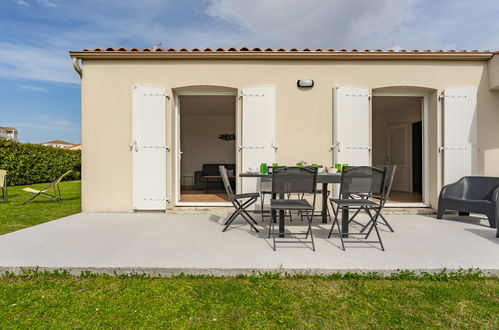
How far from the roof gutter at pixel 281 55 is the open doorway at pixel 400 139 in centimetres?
245

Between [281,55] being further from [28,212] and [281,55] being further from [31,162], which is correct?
[31,162]

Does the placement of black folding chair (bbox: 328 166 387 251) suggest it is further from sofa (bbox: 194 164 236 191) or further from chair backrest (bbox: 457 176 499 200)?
sofa (bbox: 194 164 236 191)

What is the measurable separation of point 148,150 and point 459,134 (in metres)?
5.65

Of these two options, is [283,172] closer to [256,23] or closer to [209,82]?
[209,82]

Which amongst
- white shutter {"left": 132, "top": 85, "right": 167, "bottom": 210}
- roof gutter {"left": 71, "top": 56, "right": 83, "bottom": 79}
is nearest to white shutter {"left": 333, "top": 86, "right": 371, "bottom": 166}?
white shutter {"left": 132, "top": 85, "right": 167, "bottom": 210}

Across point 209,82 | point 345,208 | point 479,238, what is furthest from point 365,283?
point 209,82

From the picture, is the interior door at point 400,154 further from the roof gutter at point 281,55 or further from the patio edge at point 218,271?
the patio edge at point 218,271

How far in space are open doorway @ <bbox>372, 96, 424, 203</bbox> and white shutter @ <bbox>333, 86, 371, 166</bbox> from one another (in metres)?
2.84

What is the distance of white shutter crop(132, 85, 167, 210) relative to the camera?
4.86m

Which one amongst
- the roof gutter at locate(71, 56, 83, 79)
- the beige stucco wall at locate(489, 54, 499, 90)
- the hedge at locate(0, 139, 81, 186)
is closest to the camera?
the beige stucco wall at locate(489, 54, 499, 90)

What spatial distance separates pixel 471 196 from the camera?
4266mm

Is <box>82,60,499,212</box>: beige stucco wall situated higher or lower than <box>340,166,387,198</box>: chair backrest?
higher

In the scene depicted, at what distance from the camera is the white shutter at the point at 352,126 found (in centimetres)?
482

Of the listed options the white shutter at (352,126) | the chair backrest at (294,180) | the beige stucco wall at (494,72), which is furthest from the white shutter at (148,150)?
the beige stucco wall at (494,72)
